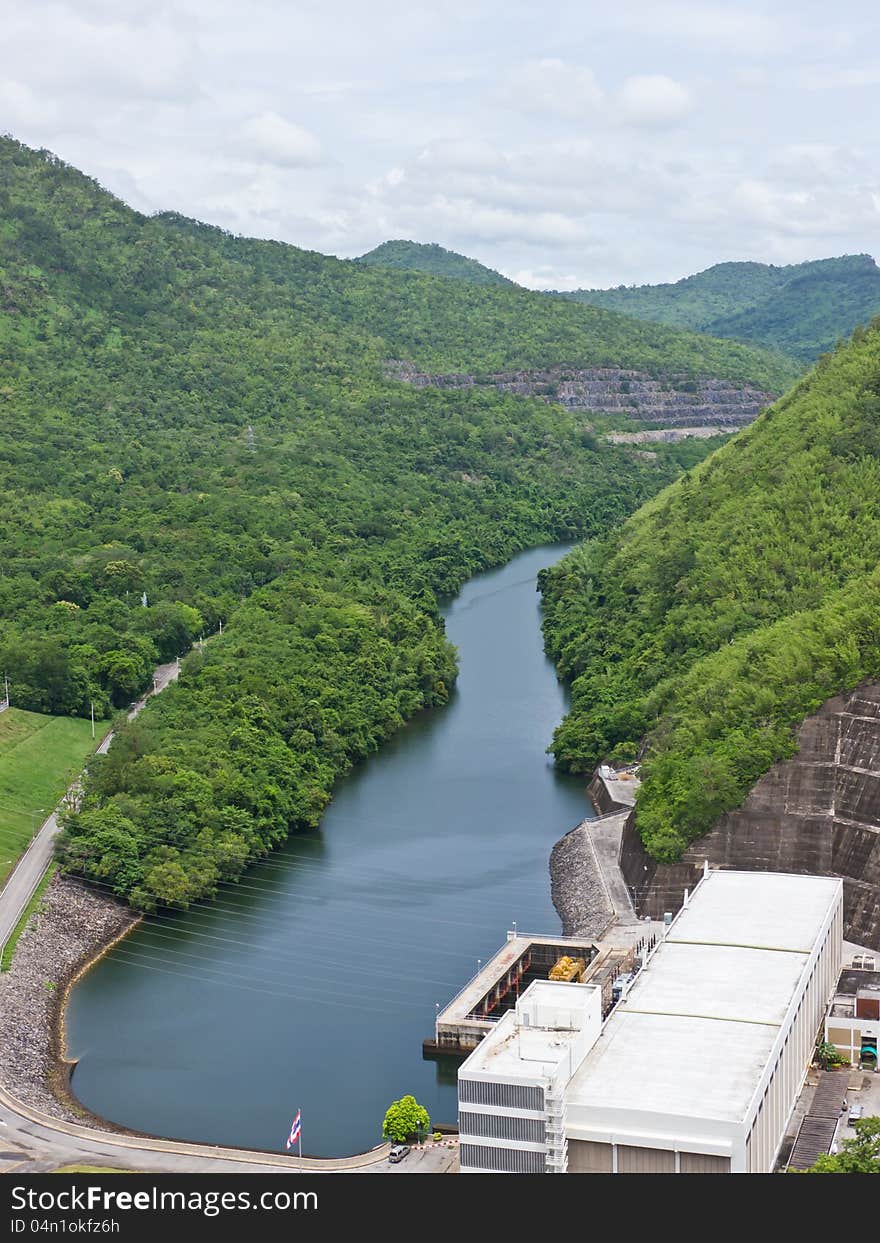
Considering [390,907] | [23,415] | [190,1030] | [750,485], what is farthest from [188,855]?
[23,415]

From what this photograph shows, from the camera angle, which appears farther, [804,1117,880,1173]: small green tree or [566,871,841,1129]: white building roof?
[566,871,841,1129]: white building roof

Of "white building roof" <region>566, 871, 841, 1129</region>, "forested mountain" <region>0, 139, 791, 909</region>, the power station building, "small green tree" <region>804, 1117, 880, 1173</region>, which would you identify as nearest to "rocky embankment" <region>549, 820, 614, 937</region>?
"white building roof" <region>566, 871, 841, 1129</region>

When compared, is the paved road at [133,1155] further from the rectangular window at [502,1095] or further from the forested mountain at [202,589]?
the forested mountain at [202,589]

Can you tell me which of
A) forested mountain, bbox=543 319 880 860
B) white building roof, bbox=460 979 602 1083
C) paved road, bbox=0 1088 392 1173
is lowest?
paved road, bbox=0 1088 392 1173

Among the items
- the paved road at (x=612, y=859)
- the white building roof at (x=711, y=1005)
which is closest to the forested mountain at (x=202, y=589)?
the paved road at (x=612, y=859)

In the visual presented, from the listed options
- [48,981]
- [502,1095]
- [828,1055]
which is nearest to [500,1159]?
[502,1095]

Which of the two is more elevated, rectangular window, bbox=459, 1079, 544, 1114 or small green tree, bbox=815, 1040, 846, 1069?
rectangular window, bbox=459, 1079, 544, 1114

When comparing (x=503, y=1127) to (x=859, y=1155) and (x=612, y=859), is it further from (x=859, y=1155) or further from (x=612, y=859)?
(x=612, y=859)

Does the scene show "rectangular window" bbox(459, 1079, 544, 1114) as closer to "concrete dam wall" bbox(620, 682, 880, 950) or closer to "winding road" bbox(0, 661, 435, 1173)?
"winding road" bbox(0, 661, 435, 1173)
